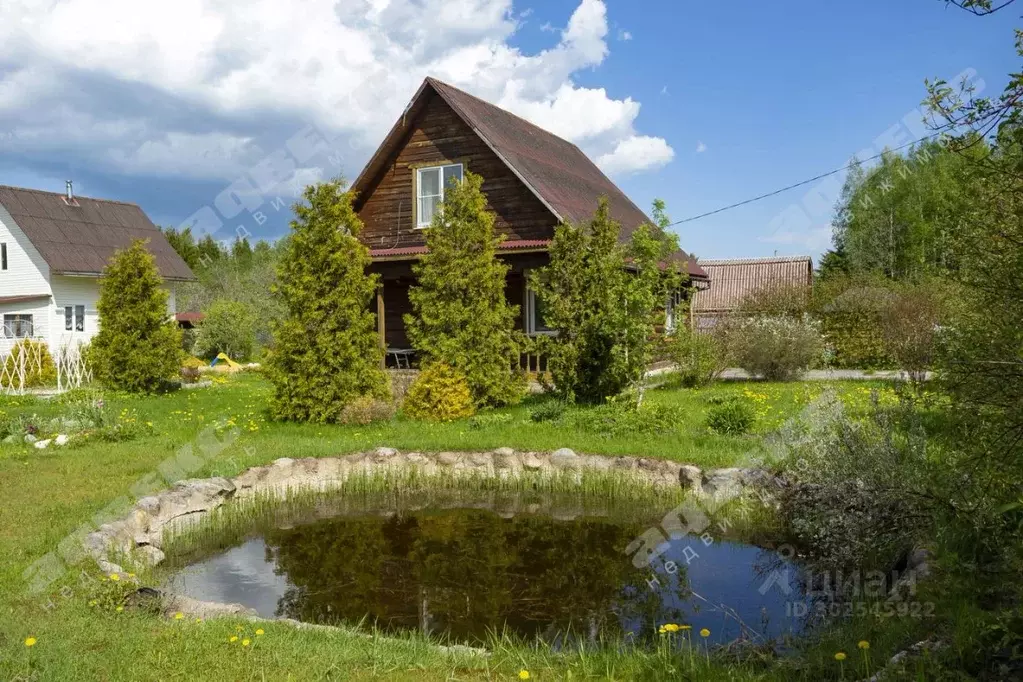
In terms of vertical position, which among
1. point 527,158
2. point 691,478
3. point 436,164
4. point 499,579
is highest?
point 527,158

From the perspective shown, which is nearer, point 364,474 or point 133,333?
point 364,474

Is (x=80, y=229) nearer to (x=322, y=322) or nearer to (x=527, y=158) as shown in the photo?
(x=527, y=158)

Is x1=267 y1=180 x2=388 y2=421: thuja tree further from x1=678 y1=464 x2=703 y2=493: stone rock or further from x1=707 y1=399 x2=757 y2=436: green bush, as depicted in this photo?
x1=678 y1=464 x2=703 y2=493: stone rock

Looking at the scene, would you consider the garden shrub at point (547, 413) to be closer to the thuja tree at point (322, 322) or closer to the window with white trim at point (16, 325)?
the thuja tree at point (322, 322)

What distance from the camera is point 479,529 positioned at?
7320 mm

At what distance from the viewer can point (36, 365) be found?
1945cm

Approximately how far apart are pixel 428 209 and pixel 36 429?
396 inches

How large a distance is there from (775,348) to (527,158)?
747 cm

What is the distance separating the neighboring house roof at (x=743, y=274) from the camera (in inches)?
1454

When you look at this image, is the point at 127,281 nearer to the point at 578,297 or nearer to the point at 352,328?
the point at 352,328

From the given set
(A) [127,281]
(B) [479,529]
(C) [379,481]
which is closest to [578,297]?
(C) [379,481]

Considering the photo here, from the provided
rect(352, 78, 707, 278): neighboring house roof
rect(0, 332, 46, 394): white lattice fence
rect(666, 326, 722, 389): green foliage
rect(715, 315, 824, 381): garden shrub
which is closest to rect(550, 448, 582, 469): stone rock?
rect(352, 78, 707, 278): neighboring house roof

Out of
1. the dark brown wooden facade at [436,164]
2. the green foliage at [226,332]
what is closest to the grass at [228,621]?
the dark brown wooden facade at [436,164]

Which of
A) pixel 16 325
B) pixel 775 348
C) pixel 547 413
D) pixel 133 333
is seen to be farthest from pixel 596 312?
pixel 16 325
